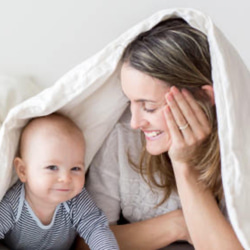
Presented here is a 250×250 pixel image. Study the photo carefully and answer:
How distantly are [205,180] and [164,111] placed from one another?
0.22 metres

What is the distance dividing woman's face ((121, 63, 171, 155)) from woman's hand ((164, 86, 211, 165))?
2cm

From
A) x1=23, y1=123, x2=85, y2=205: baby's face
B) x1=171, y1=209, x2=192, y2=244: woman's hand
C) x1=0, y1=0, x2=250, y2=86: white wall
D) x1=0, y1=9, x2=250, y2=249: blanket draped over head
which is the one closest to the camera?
x1=0, y1=9, x2=250, y2=249: blanket draped over head

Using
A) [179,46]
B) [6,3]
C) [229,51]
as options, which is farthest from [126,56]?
[6,3]

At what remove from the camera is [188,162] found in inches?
53.4

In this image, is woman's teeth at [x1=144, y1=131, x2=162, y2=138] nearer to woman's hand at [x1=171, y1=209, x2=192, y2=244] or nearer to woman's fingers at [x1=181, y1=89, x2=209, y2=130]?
woman's fingers at [x1=181, y1=89, x2=209, y2=130]

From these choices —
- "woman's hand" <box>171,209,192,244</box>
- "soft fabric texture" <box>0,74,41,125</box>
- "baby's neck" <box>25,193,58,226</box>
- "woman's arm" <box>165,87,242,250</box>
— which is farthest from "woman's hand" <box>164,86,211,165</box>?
"soft fabric texture" <box>0,74,41,125</box>

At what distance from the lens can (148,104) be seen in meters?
1.27

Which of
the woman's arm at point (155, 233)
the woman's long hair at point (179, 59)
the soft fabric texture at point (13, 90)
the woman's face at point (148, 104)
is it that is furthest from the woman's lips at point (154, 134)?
the soft fabric texture at point (13, 90)

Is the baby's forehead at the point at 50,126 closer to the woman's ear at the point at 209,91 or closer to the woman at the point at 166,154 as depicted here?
the woman at the point at 166,154

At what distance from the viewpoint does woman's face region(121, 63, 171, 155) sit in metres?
1.25

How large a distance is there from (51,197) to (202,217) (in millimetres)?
366

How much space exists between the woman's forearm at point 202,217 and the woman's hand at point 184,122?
8cm

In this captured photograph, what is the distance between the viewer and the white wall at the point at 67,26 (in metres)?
1.68

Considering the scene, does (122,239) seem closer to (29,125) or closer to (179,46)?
(29,125)
